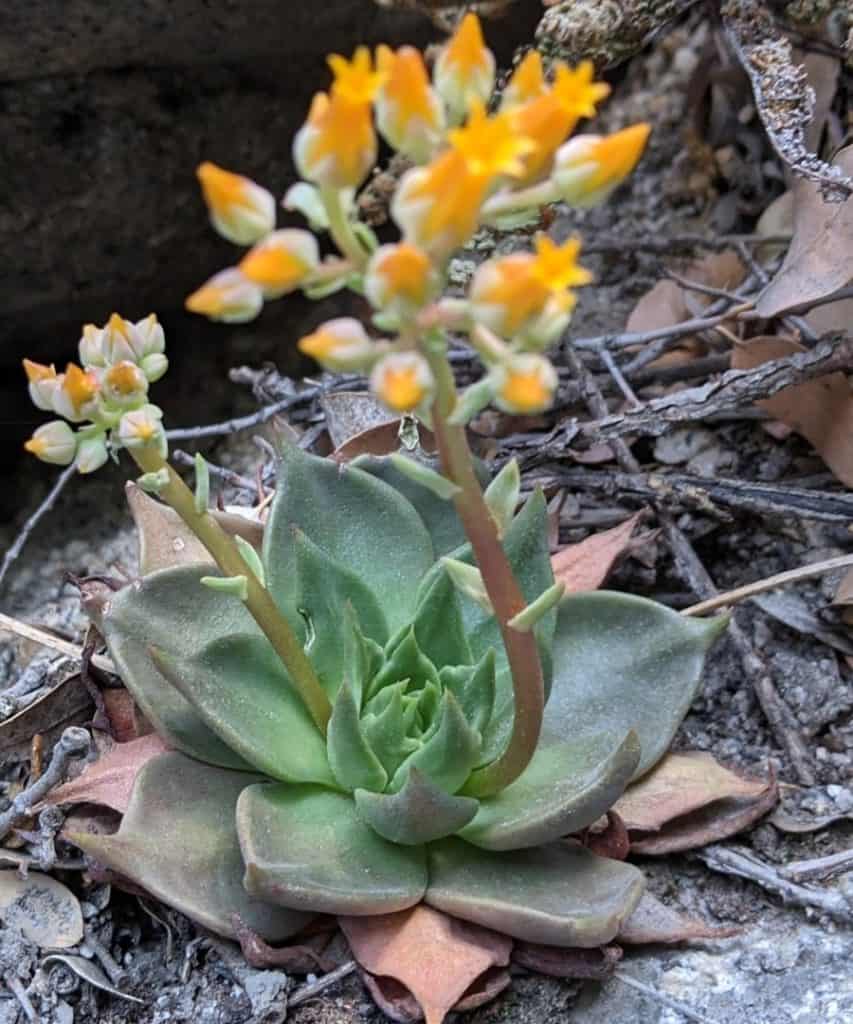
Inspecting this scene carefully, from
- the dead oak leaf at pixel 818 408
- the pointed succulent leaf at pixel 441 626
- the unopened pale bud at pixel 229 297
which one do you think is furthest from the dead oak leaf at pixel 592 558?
the unopened pale bud at pixel 229 297

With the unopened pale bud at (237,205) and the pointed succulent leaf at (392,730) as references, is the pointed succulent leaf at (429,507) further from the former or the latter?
the unopened pale bud at (237,205)

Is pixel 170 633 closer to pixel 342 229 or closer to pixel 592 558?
pixel 592 558

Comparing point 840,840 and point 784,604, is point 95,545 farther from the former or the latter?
point 840,840

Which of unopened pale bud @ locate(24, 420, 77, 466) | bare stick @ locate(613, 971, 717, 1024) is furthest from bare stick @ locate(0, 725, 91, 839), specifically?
bare stick @ locate(613, 971, 717, 1024)

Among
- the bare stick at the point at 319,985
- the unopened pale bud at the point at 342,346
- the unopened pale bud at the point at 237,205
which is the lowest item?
the bare stick at the point at 319,985

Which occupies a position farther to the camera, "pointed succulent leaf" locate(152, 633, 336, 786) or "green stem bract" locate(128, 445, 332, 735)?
"pointed succulent leaf" locate(152, 633, 336, 786)

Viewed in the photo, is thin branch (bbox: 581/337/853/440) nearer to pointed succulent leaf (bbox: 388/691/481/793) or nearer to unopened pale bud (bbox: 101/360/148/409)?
pointed succulent leaf (bbox: 388/691/481/793)

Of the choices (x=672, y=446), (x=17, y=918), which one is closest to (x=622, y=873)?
(x=17, y=918)
